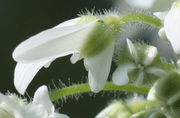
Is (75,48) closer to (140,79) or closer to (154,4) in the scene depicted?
(140,79)

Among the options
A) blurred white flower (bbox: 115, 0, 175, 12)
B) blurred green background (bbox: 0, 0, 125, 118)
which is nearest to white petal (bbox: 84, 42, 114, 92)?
blurred white flower (bbox: 115, 0, 175, 12)

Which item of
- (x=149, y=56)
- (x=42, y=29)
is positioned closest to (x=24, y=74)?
(x=149, y=56)

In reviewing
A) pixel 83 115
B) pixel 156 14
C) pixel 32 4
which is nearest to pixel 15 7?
pixel 32 4

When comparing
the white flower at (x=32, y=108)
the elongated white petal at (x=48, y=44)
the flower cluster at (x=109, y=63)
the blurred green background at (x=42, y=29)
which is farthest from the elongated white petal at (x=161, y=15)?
the blurred green background at (x=42, y=29)

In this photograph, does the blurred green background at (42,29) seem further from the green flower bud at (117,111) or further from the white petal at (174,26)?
the white petal at (174,26)

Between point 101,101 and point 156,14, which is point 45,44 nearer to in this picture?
point 156,14
